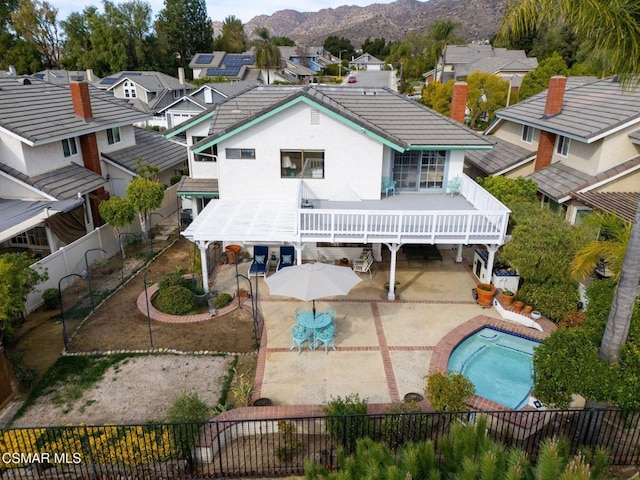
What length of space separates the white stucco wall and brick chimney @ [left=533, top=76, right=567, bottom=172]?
11.1m

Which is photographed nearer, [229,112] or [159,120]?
[229,112]

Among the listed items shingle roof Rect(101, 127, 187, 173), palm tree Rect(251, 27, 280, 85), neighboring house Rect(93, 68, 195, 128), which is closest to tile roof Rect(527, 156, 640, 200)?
shingle roof Rect(101, 127, 187, 173)

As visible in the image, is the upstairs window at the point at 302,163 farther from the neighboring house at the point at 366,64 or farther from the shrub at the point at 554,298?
the neighboring house at the point at 366,64

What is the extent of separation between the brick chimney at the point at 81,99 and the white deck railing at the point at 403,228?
15328 mm

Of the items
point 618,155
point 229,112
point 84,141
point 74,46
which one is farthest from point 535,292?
point 74,46

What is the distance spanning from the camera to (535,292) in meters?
15.6

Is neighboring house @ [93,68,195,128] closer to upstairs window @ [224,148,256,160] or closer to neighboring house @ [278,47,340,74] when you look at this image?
upstairs window @ [224,148,256,160]

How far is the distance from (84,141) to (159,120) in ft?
104

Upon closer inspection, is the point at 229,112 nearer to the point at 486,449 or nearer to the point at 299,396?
the point at 299,396

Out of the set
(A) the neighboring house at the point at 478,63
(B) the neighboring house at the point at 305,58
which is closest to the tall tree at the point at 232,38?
(B) the neighboring house at the point at 305,58

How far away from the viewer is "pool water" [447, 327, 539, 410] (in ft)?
40.9

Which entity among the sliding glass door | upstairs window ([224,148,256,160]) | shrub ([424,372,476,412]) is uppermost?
upstairs window ([224,148,256,160])

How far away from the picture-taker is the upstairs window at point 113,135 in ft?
84.5

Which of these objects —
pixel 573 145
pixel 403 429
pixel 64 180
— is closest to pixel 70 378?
pixel 403 429
